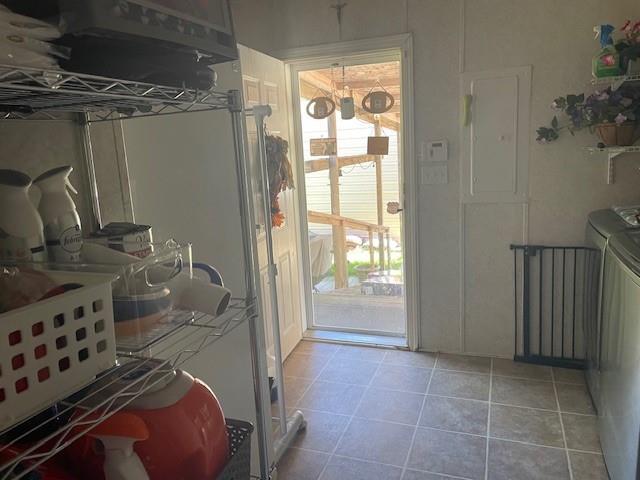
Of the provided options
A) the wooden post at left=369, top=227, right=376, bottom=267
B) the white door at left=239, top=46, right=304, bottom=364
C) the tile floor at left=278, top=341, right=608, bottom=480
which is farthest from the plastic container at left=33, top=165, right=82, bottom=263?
the wooden post at left=369, top=227, right=376, bottom=267

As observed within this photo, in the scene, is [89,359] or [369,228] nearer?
[89,359]

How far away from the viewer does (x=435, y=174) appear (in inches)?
121

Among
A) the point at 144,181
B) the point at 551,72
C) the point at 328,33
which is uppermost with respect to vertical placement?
the point at 328,33

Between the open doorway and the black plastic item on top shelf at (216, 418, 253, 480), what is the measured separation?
91.2 inches

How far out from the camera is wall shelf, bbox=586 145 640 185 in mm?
2496

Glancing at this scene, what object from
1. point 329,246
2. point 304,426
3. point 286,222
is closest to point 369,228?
point 329,246

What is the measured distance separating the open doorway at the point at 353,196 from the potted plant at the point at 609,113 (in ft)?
3.26

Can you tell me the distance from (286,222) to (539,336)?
5.92 ft

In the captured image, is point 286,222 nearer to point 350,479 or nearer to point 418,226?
point 418,226

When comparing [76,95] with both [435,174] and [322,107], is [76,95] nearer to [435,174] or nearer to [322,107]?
[435,174]

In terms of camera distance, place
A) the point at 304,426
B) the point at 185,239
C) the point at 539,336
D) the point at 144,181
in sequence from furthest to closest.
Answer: the point at 539,336 < the point at 304,426 < the point at 185,239 < the point at 144,181

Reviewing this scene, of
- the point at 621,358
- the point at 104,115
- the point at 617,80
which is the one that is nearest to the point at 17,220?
the point at 104,115

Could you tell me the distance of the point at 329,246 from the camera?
3.89 metres

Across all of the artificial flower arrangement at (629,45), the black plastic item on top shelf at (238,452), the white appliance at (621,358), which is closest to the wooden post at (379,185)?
the artificial flower arrangement at (629,45)
